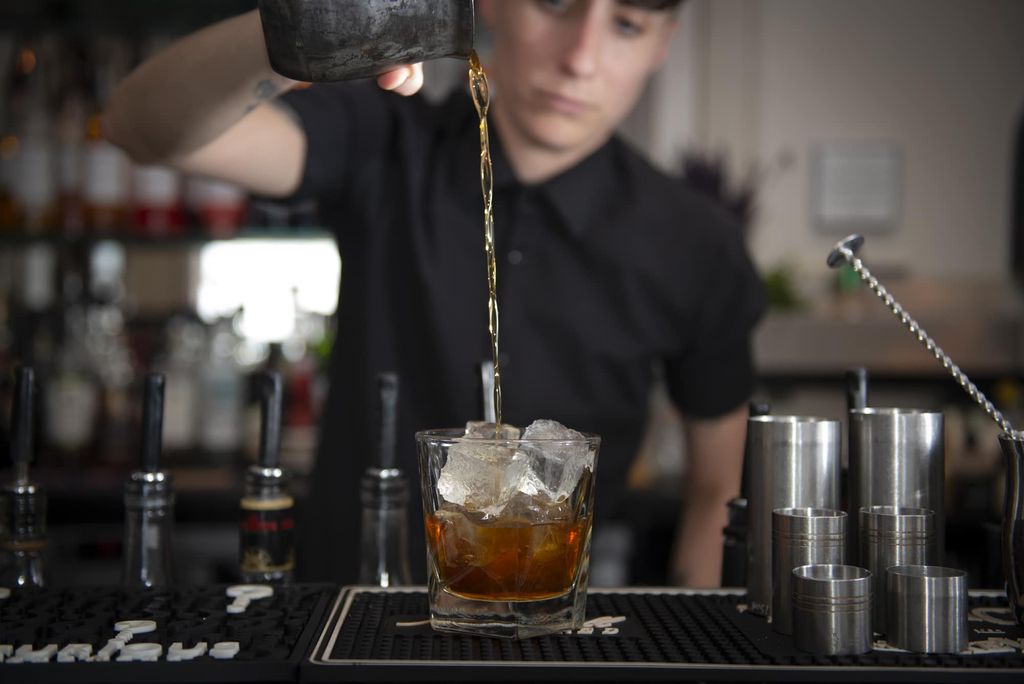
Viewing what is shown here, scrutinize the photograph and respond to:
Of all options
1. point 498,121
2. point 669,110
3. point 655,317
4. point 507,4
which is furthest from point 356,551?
point 669,110

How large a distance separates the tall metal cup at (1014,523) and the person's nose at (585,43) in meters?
0.83

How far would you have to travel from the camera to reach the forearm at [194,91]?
45.2 inches

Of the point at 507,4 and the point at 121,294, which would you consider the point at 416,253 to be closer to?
the point at 507,4

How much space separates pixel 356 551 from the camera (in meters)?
1.73

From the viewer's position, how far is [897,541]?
35.0 inches

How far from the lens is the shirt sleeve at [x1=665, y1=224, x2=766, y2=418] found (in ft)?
→ 5.83

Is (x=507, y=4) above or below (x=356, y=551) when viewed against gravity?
above

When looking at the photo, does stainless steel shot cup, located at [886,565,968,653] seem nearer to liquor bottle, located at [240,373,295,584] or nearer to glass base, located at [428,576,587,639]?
glass base, located at [428,576,587,639]

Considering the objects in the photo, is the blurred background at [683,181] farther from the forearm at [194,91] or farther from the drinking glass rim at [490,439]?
the drinking glass rim at [490,439]

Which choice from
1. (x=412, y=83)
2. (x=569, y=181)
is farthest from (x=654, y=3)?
(x=412, y=83)

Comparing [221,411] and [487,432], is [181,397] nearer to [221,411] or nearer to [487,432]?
[221,411]

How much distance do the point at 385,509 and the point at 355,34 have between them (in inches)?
17.8

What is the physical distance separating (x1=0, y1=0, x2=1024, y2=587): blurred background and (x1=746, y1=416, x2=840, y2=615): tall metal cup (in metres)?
1.89

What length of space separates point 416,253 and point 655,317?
0.40 meters
